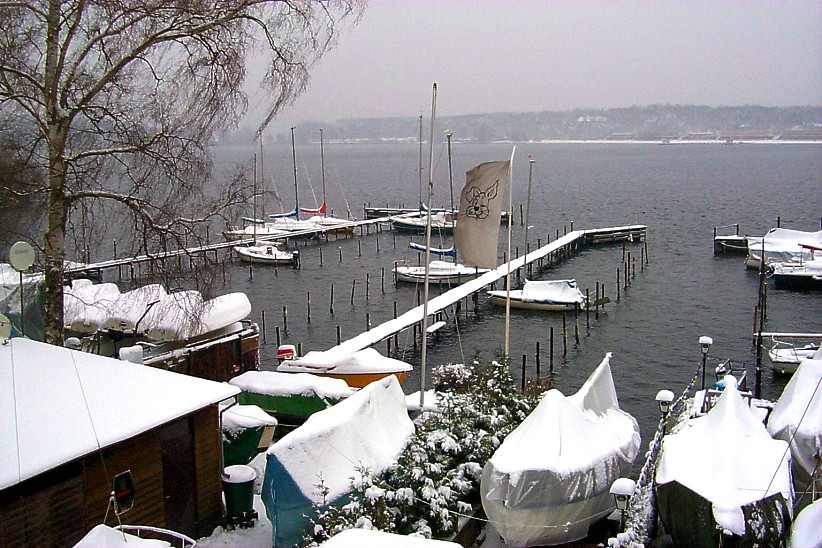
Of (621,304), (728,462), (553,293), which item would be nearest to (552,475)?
(728,462)

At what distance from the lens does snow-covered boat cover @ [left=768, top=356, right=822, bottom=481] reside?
1741 cm

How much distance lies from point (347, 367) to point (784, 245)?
1480 inches

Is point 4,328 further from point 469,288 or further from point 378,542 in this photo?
point 469,288

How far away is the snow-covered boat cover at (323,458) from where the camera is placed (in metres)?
12.6

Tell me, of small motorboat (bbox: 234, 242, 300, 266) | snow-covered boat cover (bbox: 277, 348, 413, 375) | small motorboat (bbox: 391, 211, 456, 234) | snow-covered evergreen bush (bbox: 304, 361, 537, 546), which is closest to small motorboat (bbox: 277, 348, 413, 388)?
snow-covered boat cover (bbox: 277, 348, 413, 375)

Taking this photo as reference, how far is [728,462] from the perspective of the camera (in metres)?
14.2

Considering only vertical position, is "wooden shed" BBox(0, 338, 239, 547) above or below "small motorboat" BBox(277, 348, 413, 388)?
above

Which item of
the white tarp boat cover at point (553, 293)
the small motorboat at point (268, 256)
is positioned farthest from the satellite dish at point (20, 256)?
the small motorboat at point (268, 256)

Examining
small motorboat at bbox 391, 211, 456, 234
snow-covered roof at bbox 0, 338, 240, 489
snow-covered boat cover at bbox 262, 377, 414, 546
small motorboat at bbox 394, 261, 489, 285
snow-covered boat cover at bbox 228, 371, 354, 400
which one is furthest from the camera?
small motorboat at bbox 391, 211, 456, 234

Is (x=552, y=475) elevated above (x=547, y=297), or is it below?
above

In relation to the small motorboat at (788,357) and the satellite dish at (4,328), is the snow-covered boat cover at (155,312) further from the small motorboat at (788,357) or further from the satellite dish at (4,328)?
the small motorboat at (788,357)

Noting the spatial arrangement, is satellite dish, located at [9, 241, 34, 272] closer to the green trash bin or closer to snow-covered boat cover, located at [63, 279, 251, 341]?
snow-covered boat cover, located at [63, 279, 251, 341]

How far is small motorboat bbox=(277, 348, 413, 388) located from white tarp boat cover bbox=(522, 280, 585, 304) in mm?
17299

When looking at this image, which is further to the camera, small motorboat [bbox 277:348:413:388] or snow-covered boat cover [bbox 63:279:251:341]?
small motorboat [bbox 277:348:413:388]
